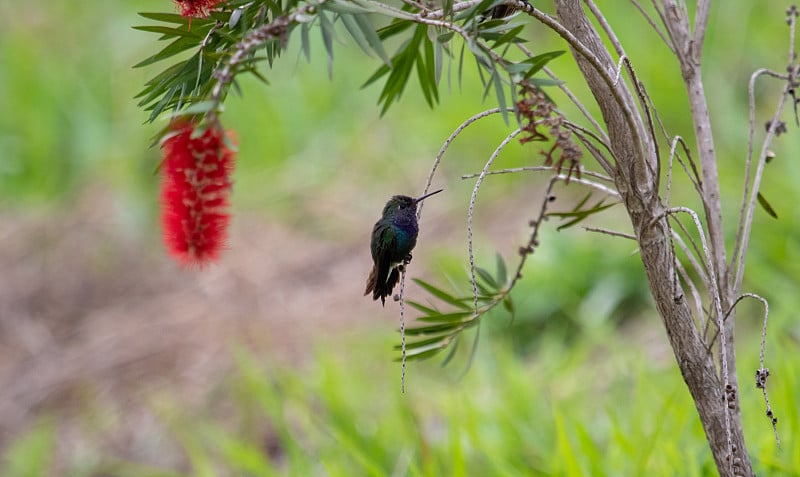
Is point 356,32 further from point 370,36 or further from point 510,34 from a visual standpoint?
point 510,34

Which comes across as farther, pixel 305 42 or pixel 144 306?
pixel 144 306

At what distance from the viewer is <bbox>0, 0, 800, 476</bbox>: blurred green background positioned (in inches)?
82.9

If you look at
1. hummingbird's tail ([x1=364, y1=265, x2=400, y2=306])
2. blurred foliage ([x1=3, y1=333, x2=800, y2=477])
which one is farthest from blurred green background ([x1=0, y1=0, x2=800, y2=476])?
hummingbird's tail ([x1=364, y1=265, x2=400, y2=306])

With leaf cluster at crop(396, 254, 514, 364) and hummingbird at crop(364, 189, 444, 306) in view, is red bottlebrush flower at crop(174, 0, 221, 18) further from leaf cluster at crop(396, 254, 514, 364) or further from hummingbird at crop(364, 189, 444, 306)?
leaf cluster at crop(396, 254, 514, 364)

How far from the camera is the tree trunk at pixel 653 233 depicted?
3.46 feet

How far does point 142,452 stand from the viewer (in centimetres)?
284

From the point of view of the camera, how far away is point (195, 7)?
96 centimetres

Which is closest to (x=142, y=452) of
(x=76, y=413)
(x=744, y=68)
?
(x=76, y=413)

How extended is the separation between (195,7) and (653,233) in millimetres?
569

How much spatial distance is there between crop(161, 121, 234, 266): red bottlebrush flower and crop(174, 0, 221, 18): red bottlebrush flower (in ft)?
0.40

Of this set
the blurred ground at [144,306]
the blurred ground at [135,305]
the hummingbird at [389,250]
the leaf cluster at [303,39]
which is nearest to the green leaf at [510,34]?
the leaf cluster at [303,39]

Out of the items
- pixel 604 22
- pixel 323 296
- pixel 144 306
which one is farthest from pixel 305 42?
pixel 144 306

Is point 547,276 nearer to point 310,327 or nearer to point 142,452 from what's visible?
point 310,327

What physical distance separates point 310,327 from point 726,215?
4.92 ft
